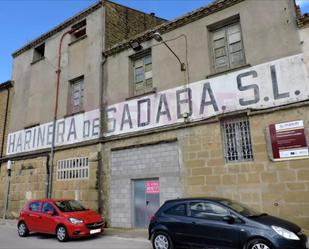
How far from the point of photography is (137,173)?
42.4ft

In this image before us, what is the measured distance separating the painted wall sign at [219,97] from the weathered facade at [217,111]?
1.3 inches

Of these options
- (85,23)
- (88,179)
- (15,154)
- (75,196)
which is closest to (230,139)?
(88,179)

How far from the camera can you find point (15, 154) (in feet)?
60.9

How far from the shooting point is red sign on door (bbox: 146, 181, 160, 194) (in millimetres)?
12219

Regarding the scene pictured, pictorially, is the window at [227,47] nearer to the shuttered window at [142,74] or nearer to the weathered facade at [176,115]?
the weathered facade at [176,115]

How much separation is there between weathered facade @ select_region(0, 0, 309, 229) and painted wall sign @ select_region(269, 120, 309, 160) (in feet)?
0.10

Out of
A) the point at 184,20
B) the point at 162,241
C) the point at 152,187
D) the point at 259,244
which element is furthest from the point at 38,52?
the point at 259,244

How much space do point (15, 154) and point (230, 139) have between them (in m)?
13.6

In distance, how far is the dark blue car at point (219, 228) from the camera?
21.2ft

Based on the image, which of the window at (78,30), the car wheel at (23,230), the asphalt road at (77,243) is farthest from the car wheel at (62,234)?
the window at (78,30)

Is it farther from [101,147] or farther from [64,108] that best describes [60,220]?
[64,108]

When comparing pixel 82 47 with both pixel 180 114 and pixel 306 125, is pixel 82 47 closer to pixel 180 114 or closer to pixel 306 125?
pixel 180 114

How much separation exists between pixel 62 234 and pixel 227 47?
8.99 meters

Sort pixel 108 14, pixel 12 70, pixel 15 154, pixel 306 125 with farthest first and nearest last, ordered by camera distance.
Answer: pixel 12 70, pixel 15 154, pixel 108 14, pixel 306 125
